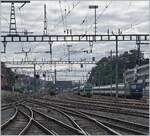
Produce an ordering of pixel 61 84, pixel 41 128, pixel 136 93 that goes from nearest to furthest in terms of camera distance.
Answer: pixel 41 128
pixel 136 93
pixel 61 84

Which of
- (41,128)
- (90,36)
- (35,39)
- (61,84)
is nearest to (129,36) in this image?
(90,36)

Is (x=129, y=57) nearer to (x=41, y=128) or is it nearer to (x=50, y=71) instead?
(x=50, y=71)

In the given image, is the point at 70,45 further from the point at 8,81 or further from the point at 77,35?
the point at 8,81

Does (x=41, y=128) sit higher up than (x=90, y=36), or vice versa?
(x=90, y=36)

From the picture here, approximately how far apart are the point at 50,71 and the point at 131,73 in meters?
30.4

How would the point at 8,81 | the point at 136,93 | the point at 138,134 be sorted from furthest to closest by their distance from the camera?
the point at 8,81 < the point at 136,93 < the point at 138,134

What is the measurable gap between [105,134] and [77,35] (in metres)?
27.6

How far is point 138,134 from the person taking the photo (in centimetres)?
1489

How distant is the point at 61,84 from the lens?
185000 mm

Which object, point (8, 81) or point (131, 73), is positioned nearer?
point (131, 73)

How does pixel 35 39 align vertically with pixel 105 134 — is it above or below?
above

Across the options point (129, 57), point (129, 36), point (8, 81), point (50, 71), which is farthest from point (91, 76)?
point (129, 36)

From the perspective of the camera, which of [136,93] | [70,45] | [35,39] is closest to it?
[35,39]

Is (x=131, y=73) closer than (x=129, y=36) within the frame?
No
